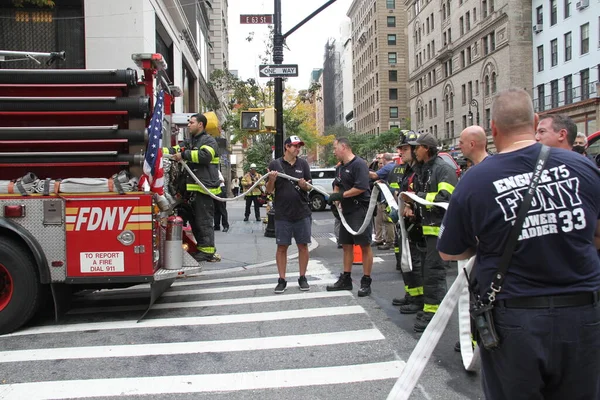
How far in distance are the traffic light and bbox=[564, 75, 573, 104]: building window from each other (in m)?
36.5

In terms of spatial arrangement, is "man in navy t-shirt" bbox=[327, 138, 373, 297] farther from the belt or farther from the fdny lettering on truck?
the belt

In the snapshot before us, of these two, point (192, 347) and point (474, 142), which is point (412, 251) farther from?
point (192, 347)

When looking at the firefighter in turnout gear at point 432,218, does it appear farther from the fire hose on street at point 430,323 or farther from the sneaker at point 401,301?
the sneaker at point 401,301

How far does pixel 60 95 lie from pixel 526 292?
5.24 meters

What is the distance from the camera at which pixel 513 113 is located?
2410 mm

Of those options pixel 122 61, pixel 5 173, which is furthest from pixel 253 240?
pixel 5 173

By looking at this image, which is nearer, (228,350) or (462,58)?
(228,350)

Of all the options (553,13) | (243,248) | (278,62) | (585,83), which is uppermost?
(553,13)

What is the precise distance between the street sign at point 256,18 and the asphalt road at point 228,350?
7.64 meters

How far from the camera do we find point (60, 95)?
574cm

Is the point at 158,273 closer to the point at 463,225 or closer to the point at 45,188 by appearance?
the point at 45,188

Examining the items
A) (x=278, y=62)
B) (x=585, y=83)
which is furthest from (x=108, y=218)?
(x=585, y=83)

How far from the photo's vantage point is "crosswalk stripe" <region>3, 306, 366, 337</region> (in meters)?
5.71

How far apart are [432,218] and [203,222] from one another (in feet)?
12.5
